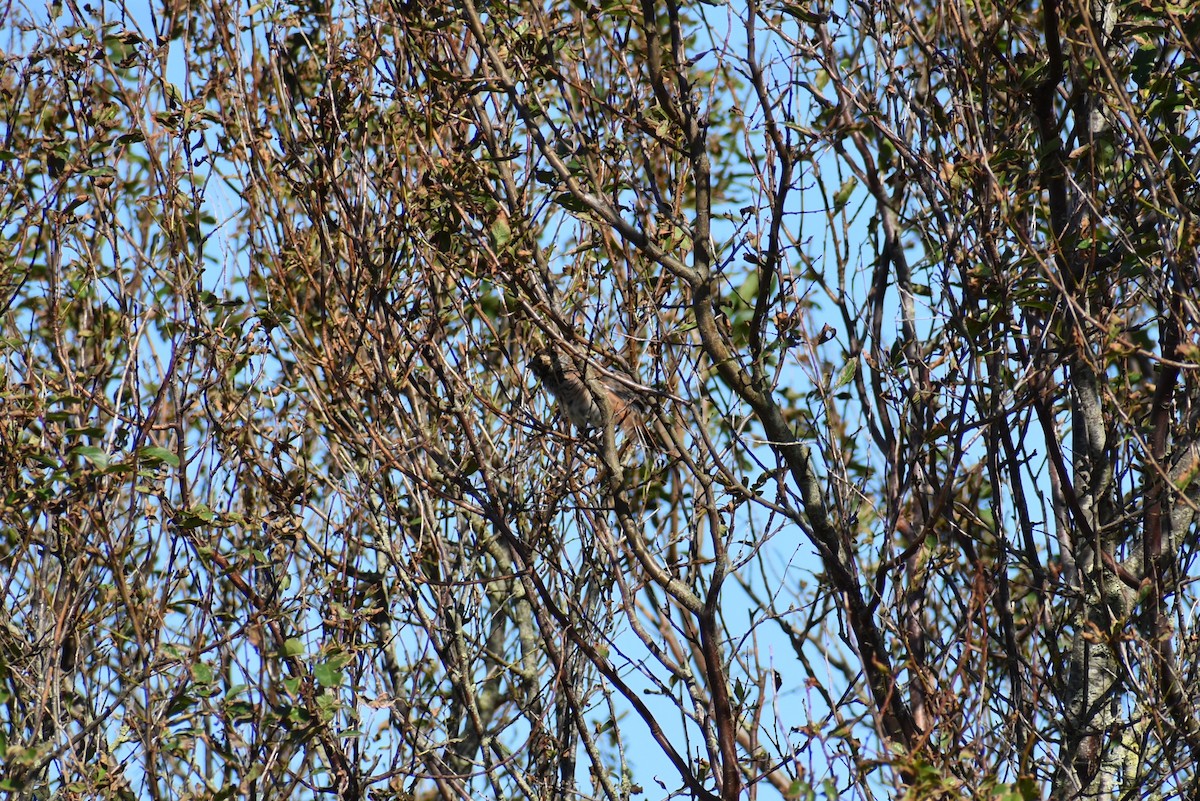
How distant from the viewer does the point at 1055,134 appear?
4.43 meters

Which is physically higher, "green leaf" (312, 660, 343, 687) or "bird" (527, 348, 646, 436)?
"bird" (527, 348, 646, 436)

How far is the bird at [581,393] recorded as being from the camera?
15.3 feet

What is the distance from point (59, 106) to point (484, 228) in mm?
2480

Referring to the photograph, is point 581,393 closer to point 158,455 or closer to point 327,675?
point 327,675

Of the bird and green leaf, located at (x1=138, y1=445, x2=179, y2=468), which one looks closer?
green leaf, located at (x1=138, y1=445, x2=179, y2=468)

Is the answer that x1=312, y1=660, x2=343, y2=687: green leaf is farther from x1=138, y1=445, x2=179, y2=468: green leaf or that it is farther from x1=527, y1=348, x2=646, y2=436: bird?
x1=527, y1=348, x2=646, y2=436: bird

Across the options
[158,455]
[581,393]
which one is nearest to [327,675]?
[158,455]

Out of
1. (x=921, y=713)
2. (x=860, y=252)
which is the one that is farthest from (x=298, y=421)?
(x=921, y=713)

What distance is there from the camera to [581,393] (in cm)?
486

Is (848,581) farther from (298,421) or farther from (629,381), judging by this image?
(298,421)

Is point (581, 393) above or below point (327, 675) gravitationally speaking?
above

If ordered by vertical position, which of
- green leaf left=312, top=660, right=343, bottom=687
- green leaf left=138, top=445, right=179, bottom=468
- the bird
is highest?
the bird

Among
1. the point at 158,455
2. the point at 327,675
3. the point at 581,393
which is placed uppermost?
the point at 581,393

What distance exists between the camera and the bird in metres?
4.66
